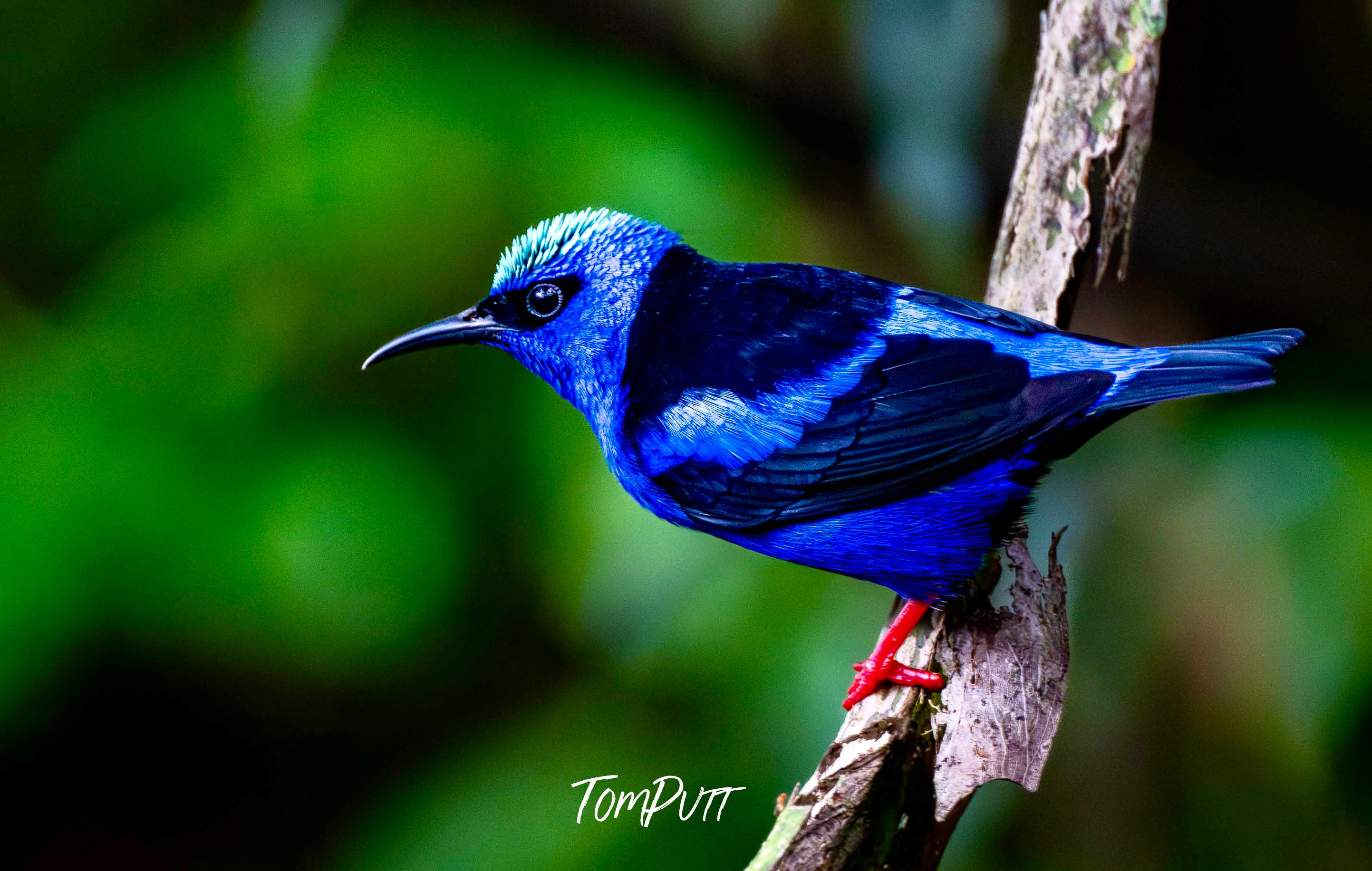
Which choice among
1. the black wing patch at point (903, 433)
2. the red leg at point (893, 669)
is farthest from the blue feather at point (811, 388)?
the red leg at point (893, 669)

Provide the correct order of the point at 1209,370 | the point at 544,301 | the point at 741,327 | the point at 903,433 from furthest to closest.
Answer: the point at 544,301, the point at 741,327, the point at 903,433, the point at 1209,370

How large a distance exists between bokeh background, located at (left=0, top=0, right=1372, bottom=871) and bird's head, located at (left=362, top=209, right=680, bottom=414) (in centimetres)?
102

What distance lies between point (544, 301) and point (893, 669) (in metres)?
1.11

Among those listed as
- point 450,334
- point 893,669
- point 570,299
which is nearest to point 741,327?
point 570,299

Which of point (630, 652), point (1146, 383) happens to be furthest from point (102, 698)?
point (1146, 383)

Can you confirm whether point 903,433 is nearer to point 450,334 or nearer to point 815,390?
point 815,390

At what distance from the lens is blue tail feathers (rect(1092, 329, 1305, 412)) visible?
2.05 meters

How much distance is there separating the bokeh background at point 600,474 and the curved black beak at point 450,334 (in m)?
1.07

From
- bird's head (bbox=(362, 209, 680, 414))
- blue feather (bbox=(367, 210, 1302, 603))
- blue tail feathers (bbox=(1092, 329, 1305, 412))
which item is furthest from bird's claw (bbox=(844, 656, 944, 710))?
bird's head (bbox=(362, 209, 680, 414))

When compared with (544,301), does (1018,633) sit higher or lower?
lower

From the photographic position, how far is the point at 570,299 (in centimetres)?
253

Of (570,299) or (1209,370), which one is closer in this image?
Result: (1209,370)

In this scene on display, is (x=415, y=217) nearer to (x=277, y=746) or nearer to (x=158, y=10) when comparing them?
(x=158, y=10)

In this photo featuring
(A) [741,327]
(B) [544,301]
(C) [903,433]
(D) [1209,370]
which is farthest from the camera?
(B) [544,301]
